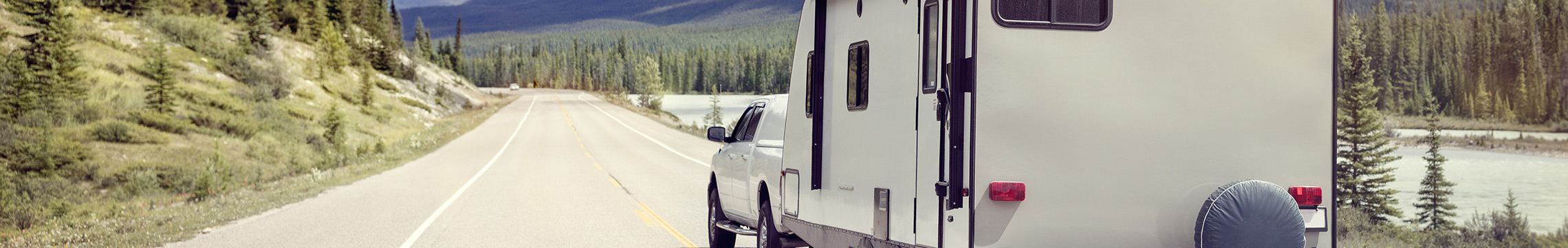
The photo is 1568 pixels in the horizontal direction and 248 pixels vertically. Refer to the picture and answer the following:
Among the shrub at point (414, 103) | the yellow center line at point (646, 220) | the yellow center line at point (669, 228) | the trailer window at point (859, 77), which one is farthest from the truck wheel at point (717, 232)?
the shrub at point (414, 103)

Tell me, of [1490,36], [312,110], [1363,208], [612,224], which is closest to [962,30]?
[612,224]

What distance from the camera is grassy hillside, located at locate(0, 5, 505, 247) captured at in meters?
16.9

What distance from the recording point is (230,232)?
41.3 ft

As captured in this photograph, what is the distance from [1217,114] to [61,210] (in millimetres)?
20362

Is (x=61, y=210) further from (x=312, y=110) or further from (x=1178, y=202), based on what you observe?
(x=312, y=110)

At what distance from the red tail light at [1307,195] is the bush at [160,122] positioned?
3683 cm

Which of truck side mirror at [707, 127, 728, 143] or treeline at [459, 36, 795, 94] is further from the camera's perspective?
treeline at [459, 36, 795, 94]

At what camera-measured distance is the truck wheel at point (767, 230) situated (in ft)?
27.7

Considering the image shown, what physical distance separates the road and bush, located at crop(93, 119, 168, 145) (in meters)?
8.22

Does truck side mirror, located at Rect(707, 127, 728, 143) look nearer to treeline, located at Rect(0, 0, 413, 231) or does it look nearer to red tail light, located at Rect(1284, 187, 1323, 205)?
red tail light, located at Rect(1284, 187, 1323, 205)

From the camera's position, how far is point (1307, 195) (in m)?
5.02

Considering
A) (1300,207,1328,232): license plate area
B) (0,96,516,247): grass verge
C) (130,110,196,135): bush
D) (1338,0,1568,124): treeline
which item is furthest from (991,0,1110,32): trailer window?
(1338,0,1568,124): treeline

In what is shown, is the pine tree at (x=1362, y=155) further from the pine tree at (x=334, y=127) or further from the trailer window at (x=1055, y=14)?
the pine tree at (x=334, y=127)

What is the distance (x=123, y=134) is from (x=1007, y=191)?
3373 centimetres
